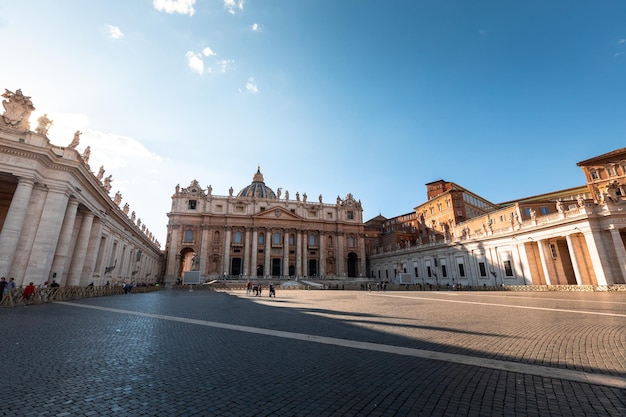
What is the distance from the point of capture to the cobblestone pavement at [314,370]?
139 inches

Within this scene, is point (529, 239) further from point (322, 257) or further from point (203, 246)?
point (203, 246)

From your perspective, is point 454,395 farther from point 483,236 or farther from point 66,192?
point 483,236

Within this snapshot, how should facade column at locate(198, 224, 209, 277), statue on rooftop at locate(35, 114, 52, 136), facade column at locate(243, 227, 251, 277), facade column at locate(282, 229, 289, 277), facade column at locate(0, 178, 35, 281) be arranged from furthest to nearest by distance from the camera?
facade column at locate(282, 229, 289, 277), facade column at locate(243, 227, 251, 277), facade column at locate(198, 224, 209, 277), statue on rooftop at locate(35, 114, 52, 136), facade column at locate(0, 178, 35, 281)

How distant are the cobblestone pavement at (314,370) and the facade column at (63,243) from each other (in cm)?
1285

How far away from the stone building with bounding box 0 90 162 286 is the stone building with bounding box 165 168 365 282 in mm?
28159

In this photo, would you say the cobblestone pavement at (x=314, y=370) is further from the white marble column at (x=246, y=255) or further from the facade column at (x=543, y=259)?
the white marble column at (x=246, y=255)

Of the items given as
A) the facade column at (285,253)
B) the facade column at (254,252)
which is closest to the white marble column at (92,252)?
the facade column at (254,252)

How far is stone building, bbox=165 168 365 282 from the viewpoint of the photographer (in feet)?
178

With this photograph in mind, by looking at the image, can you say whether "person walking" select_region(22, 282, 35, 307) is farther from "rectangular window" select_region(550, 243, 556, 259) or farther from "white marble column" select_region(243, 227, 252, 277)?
"rectangular window" select_region(550, 243, 556, 259)

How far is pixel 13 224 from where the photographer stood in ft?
52.3

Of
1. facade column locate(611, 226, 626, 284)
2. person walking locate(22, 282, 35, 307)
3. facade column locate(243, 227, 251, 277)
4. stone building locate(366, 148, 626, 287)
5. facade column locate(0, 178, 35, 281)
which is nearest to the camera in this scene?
person walking locate(22, 282, 35, 307)

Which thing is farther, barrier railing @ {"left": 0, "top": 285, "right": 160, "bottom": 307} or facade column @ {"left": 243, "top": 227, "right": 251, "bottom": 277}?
facade column @ {"left": 243, "top": 227, "right": 251, "bottom": 277}

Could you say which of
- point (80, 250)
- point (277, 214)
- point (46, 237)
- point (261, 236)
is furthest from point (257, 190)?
point (46, 237)

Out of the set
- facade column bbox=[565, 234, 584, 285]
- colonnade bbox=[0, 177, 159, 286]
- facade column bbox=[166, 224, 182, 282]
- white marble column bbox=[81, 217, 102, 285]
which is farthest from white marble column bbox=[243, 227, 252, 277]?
facade column bbox=[565, 234, 584, 285]
